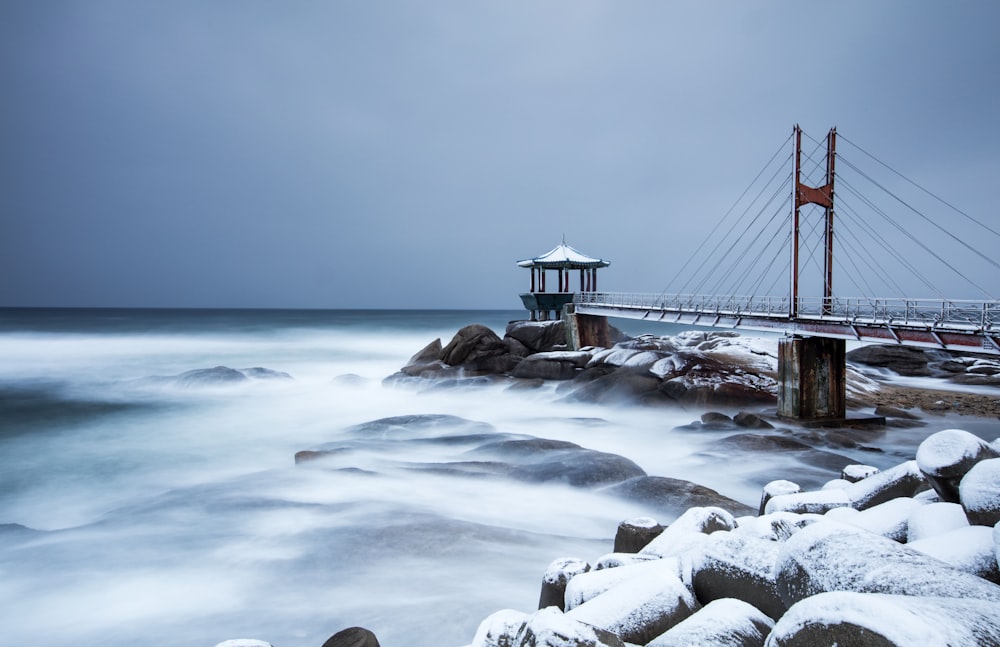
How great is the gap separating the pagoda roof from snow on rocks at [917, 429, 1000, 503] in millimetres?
29310

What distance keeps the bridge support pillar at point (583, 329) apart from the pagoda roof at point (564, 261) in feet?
9.73

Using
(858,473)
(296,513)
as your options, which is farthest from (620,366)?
(296,513)

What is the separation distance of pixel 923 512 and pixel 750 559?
64.3 inches

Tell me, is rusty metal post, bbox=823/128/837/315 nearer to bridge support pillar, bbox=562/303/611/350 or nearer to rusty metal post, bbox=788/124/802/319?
rusty metal post, bbox=788/124/802/319

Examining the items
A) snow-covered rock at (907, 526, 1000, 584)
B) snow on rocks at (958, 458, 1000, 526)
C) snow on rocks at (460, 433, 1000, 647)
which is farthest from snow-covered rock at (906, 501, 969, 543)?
snow-covered rock at (907, 526, 1000, 584)

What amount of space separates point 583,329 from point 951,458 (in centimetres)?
2711

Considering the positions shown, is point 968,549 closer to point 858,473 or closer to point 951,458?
point 951,458

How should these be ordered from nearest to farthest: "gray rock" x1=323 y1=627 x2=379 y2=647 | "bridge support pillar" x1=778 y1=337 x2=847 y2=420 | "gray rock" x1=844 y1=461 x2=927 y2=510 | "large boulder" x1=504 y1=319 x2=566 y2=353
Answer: "gray rock" x1=323 y1=627 x2=379 y2=647, "gray rock" x1=844 y1=461 x2=927 y2=510, "bridge support pillar" x1=778 y1=337 x2=847 y2=420, "large boulder" x1=504 y1=319 x2=566 y2=353

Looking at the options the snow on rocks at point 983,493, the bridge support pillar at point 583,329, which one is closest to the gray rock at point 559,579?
the snow on rocks at point 983,493

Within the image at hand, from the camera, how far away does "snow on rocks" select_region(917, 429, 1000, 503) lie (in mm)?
4535

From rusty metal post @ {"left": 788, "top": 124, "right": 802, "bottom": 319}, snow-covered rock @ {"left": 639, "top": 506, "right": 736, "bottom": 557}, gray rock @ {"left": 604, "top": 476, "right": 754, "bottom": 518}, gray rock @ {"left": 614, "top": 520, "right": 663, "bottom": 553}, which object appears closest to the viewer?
snow-covered rock @ {"left": 639, "top": 506, "right": 736, "bottom": 557}

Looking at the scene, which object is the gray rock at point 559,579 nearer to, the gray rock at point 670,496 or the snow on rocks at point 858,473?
the gray rock at point 670,496

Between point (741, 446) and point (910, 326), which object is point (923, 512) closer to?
point (741, 446)

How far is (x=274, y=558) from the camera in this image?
8.75m
